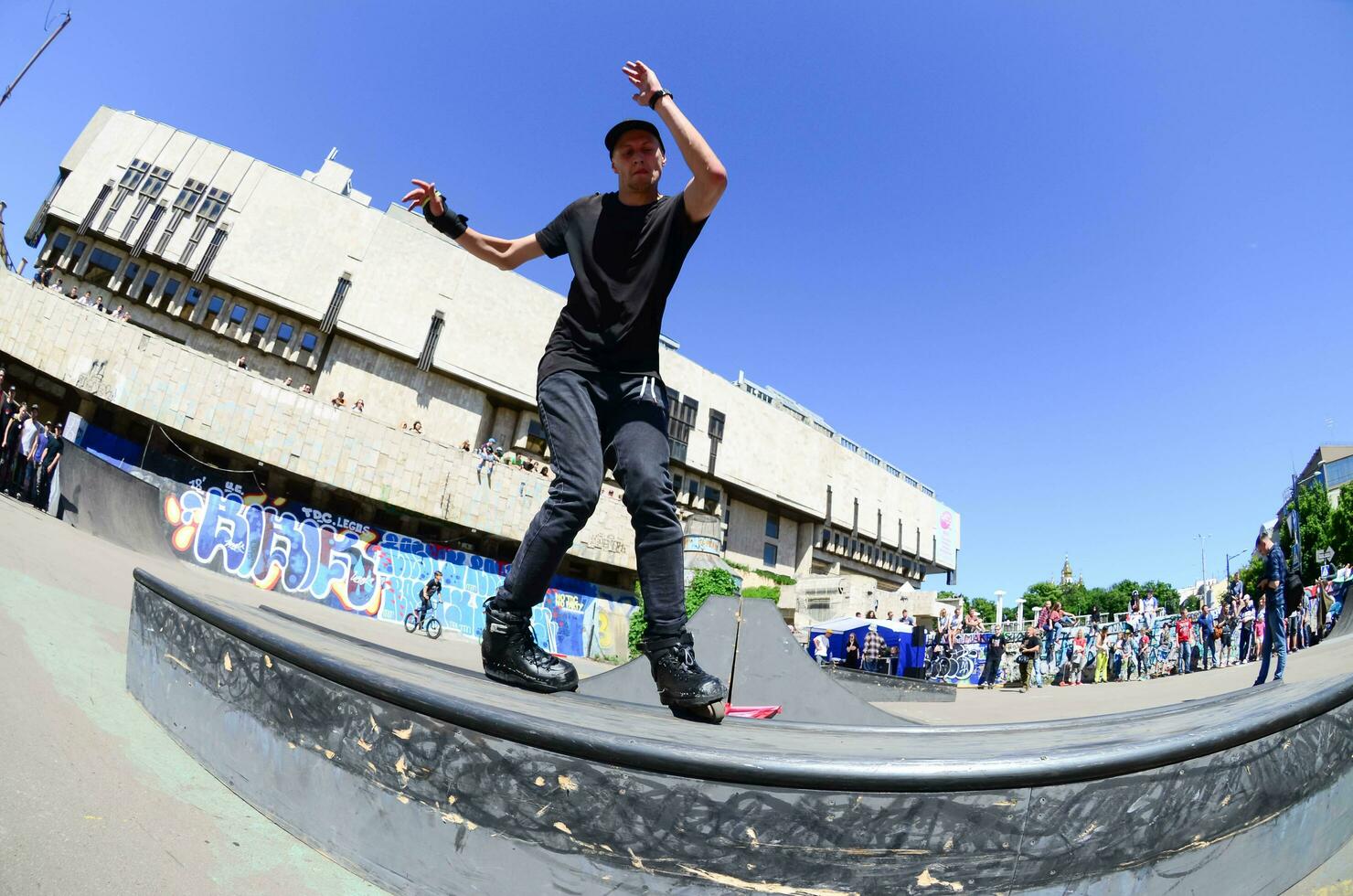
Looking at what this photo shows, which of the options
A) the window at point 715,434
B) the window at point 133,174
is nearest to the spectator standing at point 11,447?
the window at point 133,174

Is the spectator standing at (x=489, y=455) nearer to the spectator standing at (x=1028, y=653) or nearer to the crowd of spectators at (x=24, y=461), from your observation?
the crowd of spectators at (x=24, y=461)

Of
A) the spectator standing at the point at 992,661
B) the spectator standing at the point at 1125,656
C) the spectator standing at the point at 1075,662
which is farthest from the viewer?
the spectator standing at the point at 992,661

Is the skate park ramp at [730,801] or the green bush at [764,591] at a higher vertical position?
the green bush at [764,591]

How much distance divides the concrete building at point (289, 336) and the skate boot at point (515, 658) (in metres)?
27.1

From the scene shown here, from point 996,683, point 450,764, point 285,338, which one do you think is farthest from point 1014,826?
point 285,338

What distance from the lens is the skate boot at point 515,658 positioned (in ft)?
7.06

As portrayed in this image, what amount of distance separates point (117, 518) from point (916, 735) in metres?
16.5

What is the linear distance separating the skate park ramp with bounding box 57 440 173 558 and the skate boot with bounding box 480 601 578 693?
47.9 ft

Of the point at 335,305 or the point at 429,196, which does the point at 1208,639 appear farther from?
the point at 335,305

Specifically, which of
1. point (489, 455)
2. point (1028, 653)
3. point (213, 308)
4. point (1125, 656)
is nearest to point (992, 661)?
point (1028, 653)

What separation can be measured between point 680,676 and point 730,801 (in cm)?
105

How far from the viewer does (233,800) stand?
4.71 feet

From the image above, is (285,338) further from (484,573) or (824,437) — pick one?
(824,437)

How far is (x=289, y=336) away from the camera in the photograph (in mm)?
30703
